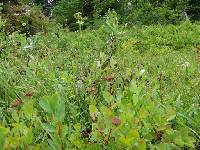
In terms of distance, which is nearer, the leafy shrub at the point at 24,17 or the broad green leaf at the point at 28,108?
the broad green leaf at the point at 28,108

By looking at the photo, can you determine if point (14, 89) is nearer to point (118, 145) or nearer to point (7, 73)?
point (7, 73)

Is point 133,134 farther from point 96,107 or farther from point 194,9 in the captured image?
point 194,9

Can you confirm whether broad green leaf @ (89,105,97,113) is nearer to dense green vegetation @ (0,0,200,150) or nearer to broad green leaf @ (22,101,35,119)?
dense green vegetation @ (0,0,200,150)

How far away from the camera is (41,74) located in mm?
2975

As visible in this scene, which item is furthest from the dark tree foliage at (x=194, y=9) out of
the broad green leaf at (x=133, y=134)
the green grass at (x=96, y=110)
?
the broad green leaf at (x=133, y=134)

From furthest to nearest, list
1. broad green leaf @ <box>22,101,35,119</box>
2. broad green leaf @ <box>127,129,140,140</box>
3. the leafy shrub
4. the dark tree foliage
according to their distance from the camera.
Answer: the dark tree foliage
the leafy shrub
broad green leaf @ <box>22,101,35,119</box>
broad green leaf @ <box>127,129,140,140</box>

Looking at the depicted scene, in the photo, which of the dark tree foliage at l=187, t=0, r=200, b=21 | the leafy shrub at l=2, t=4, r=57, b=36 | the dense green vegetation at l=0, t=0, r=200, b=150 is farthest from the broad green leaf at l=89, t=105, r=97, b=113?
the dark tree foliage at l=187, t=0, r=200, b=21

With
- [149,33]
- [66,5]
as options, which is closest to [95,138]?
[149,33]

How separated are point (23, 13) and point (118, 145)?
49.0 ft

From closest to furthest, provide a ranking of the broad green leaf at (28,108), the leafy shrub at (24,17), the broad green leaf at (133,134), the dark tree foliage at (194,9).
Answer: the broad green leaf at (133,134)
the broad green leaf at (28,108)
the leafy shrub at (24,17)
the dark tree foliage at (194,9)

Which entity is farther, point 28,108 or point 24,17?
point 24,17

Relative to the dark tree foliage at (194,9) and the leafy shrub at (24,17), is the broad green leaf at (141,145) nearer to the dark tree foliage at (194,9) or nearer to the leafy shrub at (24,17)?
the leafy shrub at (24,17)

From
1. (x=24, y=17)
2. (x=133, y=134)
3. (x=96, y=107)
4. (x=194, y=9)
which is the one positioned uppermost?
(x=133, y=134)

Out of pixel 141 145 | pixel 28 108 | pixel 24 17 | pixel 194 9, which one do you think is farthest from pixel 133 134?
pixel 194 9
